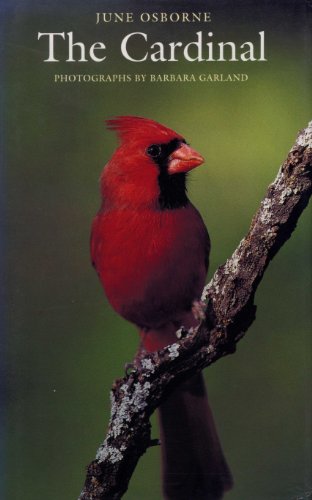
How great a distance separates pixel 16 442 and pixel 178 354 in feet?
3.34

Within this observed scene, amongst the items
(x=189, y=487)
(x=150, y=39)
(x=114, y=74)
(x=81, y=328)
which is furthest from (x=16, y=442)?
(x=150, y=39)

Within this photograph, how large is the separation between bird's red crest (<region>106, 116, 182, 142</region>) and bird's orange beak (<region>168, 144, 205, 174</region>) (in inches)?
3.0

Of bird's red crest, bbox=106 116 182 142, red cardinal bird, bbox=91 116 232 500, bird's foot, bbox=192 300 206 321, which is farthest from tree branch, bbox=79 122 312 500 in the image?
bird's red crest, bbox=106 116 182 142

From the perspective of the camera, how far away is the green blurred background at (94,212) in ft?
10.6

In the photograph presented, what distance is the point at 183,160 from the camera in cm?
319

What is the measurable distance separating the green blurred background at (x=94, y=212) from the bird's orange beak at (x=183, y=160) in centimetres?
13

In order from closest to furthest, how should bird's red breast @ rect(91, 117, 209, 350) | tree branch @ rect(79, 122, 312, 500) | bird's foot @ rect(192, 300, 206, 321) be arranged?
tree branch @ rect(79, 122, 312, 500) < bird's foot @ rect(192, 300, 206, 321) < bird's red breast @ rect(91, 117, 209, 350)

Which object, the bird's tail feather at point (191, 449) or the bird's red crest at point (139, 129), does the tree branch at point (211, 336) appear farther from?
the bird's red crest at point (139, 129)

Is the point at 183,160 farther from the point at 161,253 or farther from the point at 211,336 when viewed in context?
the point at 211,336

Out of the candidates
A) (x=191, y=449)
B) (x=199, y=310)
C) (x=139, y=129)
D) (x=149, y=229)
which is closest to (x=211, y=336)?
(x=199, y=310)

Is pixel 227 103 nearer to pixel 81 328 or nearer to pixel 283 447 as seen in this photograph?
pixel 81 328

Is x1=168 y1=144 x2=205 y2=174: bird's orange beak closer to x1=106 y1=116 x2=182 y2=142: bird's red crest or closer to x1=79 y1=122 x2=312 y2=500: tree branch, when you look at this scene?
x1=106 y1=116 x2=182 y2=142: bird's red crest

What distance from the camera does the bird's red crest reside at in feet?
10.5

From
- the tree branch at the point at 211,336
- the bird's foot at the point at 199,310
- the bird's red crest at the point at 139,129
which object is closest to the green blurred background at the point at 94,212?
the bird's red crest at the point at 139,129
